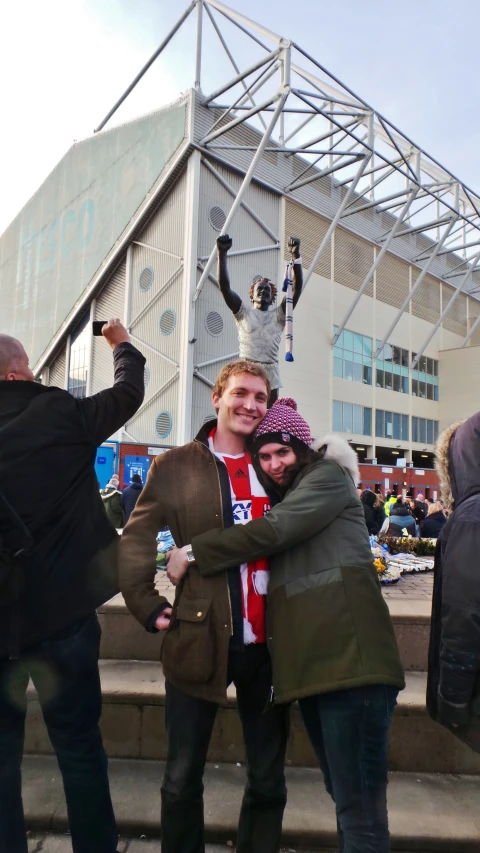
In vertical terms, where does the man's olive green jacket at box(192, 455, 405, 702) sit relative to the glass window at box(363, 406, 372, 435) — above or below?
below

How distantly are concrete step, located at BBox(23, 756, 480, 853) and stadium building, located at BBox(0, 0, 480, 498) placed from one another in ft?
44.1

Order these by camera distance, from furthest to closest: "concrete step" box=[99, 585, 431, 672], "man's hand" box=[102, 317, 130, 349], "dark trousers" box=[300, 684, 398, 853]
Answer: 1. "concrete step" box=[99, 585, 431, 672]
2. "man's hand" box=[102, 317, 130, 349]
3. "dark trousers" box=[300, 684, 398, 853]

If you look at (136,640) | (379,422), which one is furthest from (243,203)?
(136,640)

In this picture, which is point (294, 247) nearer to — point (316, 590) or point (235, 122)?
point (316, 590)

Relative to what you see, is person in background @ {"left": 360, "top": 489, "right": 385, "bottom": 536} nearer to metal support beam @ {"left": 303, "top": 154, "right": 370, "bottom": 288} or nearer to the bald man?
the bald man

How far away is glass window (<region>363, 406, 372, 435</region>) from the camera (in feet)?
108

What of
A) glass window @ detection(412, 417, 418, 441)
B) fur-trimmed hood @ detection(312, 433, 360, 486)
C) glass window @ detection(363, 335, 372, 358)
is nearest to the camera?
fur-trimmed hood @ detection(312, 433, 360, 486)

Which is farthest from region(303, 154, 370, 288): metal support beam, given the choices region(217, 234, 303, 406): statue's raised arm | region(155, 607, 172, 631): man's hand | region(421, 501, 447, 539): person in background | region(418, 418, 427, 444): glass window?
region(155, 607, 172, 631): man's hand

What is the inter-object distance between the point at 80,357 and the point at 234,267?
10330 mm

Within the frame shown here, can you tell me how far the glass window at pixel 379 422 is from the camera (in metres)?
33.7

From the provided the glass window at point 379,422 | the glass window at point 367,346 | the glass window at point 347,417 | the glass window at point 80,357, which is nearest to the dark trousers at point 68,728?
the glass window at point 80,357

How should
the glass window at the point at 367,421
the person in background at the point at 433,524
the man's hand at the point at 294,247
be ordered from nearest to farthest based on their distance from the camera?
the man's hand at the point at 294,247 < the person in background at the point at 433,524 < the glass window at the point at 367,421

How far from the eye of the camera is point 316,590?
1.86m

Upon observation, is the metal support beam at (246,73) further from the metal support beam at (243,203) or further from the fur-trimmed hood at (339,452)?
the fur-trimmed hood at (339,452)
